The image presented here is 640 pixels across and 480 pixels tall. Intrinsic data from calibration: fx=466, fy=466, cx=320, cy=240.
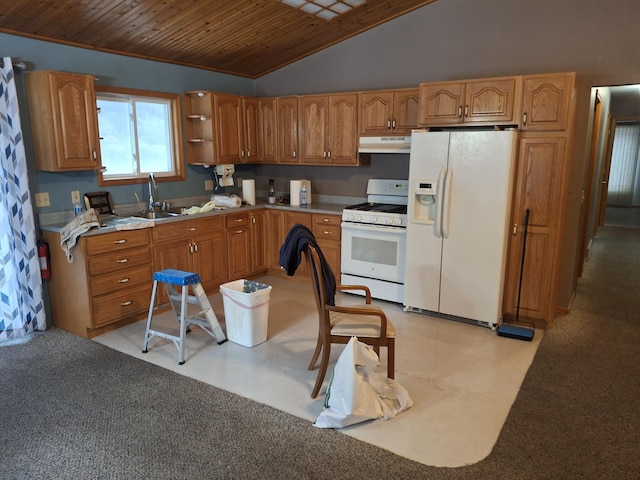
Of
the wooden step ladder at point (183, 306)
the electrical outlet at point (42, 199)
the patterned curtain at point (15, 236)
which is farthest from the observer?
the electrical outlet at point (42, 199)

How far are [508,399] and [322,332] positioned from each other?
1.23 m

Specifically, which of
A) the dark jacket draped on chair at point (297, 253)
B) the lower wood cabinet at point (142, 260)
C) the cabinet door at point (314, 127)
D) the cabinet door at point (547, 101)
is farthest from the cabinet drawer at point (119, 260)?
the cabinet door at point (547, 101)

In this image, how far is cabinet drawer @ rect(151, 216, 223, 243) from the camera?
418 cm

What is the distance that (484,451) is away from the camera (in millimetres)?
2406

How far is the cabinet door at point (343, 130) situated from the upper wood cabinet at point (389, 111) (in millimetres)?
105

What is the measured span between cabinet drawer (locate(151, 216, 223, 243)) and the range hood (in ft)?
5.51

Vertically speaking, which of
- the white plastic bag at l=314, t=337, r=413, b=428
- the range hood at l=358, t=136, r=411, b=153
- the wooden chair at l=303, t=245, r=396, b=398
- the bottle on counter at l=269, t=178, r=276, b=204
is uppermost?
the range hood at l=358, t=136, r=411, b=153

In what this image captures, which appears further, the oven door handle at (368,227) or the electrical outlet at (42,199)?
the oven door handle at (368,227)

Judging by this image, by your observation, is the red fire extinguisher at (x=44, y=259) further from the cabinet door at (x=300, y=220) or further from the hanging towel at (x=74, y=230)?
the cabinet door at (x=300, y=220)

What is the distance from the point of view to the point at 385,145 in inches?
A: 183

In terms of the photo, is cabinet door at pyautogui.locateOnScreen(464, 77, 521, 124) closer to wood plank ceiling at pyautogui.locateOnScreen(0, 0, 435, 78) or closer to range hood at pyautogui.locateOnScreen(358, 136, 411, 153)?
range hood at pyautogui.locateOnScreen(358, 136, 411, 153)

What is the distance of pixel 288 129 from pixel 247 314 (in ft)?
8.38

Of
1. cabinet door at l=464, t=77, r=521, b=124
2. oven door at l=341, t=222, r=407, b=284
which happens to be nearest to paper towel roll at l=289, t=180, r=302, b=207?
oven door at l=341, t=222, r=407, b=284

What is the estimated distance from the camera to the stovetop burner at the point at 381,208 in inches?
181
